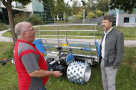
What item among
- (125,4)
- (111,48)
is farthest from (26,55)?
(125,4)

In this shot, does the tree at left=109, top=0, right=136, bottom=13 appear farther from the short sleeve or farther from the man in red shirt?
the short sleeve

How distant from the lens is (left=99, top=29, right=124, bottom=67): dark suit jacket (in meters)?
2.33

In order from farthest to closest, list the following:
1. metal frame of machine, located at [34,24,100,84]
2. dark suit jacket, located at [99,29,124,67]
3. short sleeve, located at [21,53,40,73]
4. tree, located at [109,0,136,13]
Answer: tree, located at [109,0,136,13] → metal frame of machine, located at [34,24,100,84] → dark suit jacket, located at [99,29,124,67] → short sleeve, located at [21,53,40,73]

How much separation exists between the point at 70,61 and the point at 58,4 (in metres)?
2.24

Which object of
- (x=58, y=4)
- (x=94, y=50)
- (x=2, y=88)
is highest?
(x=58, y=4)

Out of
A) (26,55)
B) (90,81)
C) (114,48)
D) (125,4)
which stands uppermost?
(125,4)

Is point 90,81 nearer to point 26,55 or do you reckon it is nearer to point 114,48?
point 114,48

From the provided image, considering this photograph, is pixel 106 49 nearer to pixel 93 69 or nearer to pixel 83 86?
pixel 83 86

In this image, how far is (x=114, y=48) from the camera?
7.95ft

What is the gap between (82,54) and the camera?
4152 mm

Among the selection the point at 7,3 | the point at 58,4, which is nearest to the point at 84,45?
the point at 58,4

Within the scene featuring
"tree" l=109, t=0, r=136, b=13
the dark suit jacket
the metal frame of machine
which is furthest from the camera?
"tree" l=109, t=0, r=136, b=13

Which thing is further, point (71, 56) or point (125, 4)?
point (125, 4)

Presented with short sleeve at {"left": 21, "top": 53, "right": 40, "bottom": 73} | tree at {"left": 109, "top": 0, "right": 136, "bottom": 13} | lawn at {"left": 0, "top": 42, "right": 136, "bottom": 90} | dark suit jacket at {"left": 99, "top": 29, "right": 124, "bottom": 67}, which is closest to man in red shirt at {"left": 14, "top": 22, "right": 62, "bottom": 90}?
short sleeve at {"left": 21, "top": 53, "right": 40, "bottom": 73}
